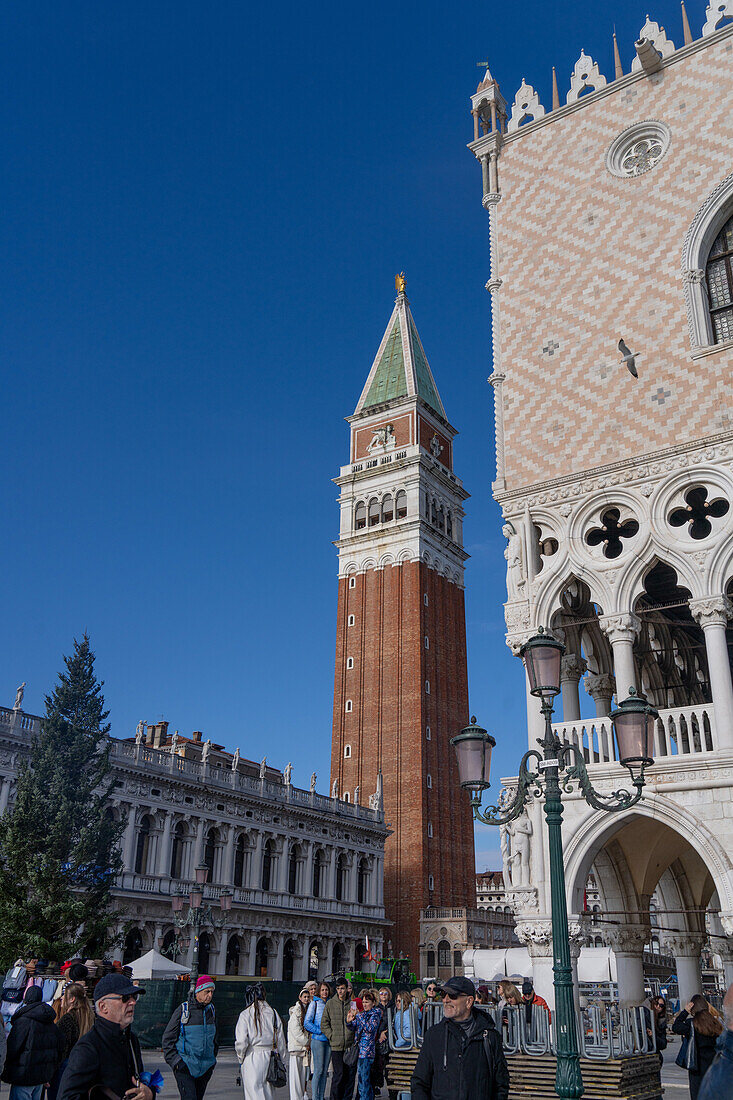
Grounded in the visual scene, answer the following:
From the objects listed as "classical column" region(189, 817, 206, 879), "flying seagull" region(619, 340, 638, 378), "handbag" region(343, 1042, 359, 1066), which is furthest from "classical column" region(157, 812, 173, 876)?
"flying seagull" region(619, 340, 638, 378)

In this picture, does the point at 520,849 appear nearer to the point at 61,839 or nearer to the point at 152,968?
the point at 152,968

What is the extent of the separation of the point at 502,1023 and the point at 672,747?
6240 mm

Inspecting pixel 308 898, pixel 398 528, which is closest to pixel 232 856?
pixel 308 898

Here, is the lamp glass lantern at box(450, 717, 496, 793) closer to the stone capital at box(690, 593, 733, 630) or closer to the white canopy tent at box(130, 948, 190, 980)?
the stone capital at box(690, 593, 733, 630)

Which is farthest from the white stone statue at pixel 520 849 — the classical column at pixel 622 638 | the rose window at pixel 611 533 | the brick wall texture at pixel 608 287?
the brick wall texture at pixel 608 287

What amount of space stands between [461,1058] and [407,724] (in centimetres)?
4911

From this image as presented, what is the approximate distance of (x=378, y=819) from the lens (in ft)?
165

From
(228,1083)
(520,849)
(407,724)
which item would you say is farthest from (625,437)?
(407,724)

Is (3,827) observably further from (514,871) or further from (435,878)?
(435,878)

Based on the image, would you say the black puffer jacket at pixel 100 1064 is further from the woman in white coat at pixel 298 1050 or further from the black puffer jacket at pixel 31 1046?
the woman in white coat at pixel 298 1050

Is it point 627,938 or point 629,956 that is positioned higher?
point 627,938

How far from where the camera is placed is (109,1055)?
15.2 feet

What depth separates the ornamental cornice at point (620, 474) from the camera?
14.9m

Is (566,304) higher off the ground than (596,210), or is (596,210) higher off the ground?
(596,210)
